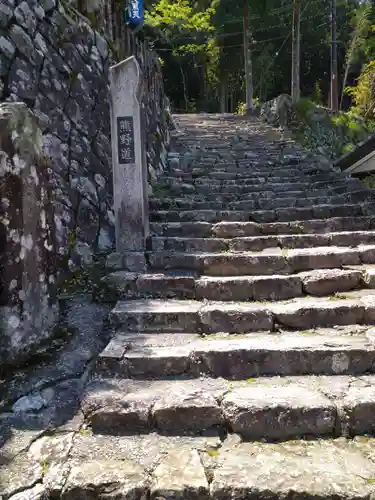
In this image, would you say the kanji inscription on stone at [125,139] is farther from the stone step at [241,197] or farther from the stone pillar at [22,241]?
the stone step at [241,197]

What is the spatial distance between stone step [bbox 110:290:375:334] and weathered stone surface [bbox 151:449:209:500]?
4.04 feet

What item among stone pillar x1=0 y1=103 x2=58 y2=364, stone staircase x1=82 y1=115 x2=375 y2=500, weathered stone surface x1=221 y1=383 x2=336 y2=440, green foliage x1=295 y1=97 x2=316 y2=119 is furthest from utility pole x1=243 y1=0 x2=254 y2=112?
weathered stone surface x1=221 y1=383 x2=336 y2=440

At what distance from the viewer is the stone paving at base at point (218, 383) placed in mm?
2023

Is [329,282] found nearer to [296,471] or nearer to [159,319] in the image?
[159,319]

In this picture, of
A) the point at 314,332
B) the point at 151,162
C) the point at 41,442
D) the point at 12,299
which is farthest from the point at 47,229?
the point at 151,162

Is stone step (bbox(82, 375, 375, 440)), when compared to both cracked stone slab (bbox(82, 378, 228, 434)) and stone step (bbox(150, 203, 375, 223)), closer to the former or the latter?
cracked stone slab (bbox(82, 378, 228, 434))

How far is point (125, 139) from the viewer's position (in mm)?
4129

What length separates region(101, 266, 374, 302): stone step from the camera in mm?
3611

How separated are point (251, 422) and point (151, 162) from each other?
543 cm

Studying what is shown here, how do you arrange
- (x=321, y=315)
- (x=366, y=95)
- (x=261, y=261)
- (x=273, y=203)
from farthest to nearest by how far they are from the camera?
1. (x=366, y=95)
2. (x=273, y=203)
3. (x=261, y=261)
4. (x=321, y=315)

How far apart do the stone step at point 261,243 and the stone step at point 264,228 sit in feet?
0.97

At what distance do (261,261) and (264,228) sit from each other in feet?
2.97

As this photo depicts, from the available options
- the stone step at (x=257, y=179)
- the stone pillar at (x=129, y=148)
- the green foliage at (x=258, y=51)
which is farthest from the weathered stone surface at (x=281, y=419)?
the green foliage at (x=258, y=51)

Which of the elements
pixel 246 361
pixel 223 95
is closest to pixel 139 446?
→ pixel 246 361
